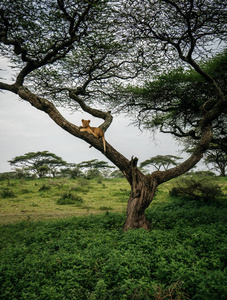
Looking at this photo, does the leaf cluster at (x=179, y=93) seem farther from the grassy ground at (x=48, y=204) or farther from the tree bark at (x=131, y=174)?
the grassy ground at (x=48, y=204)

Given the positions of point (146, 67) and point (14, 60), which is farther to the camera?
point (146, 67)

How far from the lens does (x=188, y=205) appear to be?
9.64 m

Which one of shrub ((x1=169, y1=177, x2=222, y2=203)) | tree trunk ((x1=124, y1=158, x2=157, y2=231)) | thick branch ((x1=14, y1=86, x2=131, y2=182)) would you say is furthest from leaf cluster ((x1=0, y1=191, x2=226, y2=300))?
shrub ((x1=169, y1=177, x2=222, y2=203))

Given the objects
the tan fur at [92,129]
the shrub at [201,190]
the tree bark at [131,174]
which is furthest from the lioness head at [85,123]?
the shrub at [201,190]

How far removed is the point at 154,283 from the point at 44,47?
8.33 m

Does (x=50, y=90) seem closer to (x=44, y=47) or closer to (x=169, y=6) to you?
(x=44, y=47)

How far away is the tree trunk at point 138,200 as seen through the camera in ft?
19.9

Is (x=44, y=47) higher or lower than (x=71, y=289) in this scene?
higher

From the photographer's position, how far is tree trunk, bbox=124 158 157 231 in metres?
6.08

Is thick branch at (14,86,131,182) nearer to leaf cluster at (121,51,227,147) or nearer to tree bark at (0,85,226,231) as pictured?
tree bark at (0,85,226,231)

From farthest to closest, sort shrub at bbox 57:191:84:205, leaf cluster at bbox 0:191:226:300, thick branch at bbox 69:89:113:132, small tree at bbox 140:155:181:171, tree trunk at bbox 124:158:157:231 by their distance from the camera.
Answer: small tree at bbox 140:155:181:171
shrub at bbox 57:191:84:205
thick branch at bbox 69:89:113:132
tree trunk at bbox 124:158:157:231
leaf cluster at bbox 0:191:226:300

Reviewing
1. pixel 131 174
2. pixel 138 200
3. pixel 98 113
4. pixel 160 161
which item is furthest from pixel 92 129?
pixel 160 161

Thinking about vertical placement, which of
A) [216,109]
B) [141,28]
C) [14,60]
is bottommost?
[216,109]

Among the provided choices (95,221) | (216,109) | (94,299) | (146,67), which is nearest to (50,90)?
(146,67)
